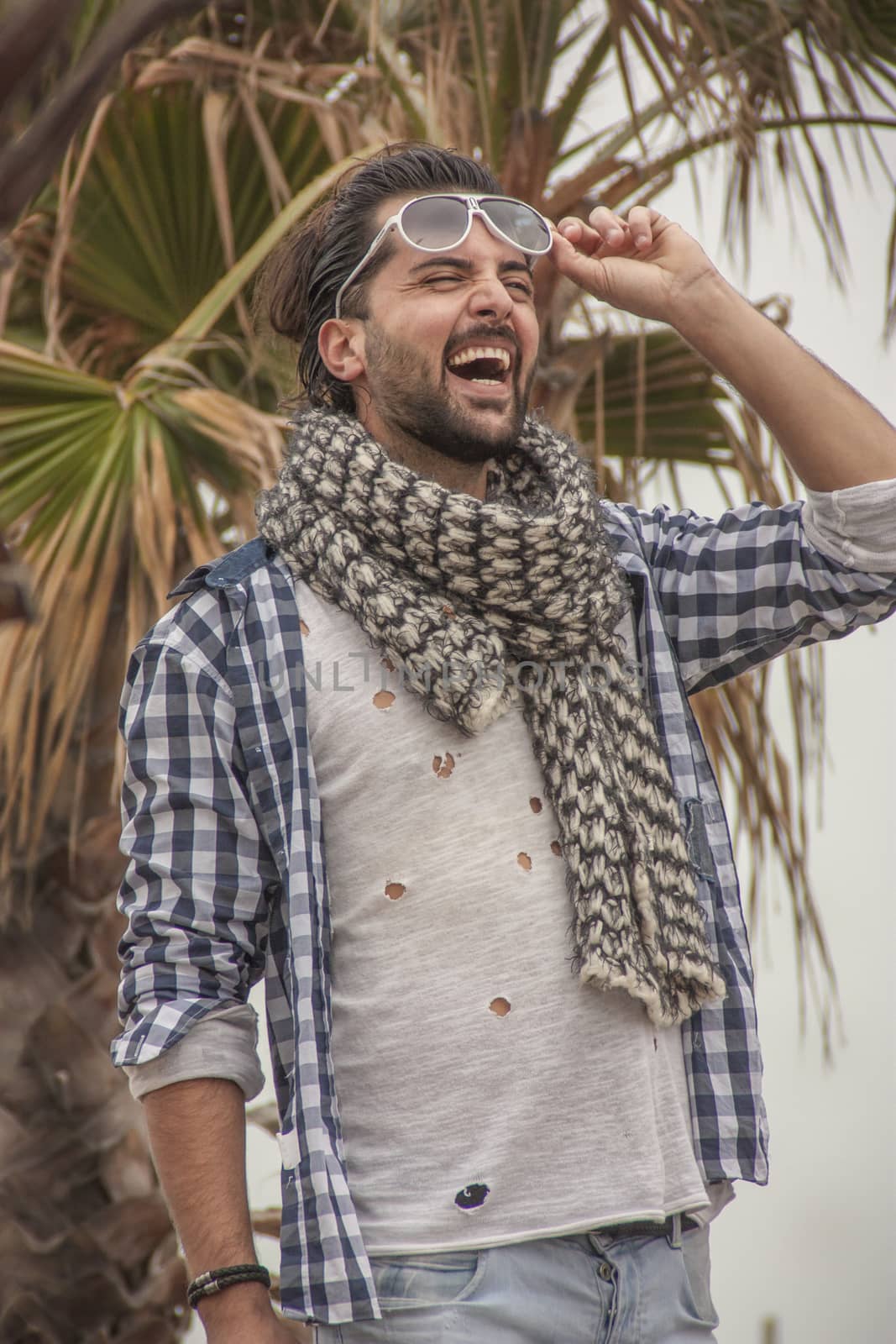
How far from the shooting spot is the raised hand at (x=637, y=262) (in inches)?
63.1

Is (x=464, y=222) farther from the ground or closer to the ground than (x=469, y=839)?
farther from the ground

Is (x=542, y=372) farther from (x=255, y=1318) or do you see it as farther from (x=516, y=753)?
(x=255, y=1318)

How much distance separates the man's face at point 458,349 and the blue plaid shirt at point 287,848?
231 mm

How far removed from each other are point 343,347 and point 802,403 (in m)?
0.60

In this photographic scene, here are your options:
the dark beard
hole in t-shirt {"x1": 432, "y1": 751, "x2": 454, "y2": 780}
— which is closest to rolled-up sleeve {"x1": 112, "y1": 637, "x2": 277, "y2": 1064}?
hole in t-shirt {"x1": 432, "y1": 751, "x2": 454, "y2": 780}

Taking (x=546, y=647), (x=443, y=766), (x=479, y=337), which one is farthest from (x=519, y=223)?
(x=443, y=766)

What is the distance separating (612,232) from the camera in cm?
166

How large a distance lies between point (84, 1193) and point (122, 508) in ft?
4.18

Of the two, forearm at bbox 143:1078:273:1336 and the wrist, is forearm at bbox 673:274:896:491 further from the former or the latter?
the wrist

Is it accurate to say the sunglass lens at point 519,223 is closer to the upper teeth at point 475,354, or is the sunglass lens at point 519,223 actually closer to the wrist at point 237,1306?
the upper teeth at point 475,354

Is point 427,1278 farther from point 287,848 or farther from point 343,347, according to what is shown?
point 343,347

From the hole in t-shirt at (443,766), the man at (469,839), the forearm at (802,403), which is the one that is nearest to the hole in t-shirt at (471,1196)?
the man at (469,839)

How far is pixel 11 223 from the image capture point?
2.25 ft

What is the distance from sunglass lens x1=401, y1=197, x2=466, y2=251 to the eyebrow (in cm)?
2
